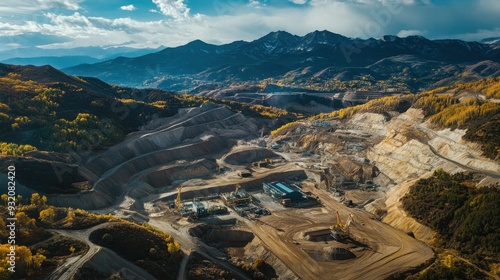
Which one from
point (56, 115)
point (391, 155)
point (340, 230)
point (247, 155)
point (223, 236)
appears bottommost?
point (223, 236)

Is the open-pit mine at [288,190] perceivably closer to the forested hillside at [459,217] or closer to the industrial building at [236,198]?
the industrial building at [236,198]

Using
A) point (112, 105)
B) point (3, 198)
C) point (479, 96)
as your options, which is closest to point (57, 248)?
point (3, 198)

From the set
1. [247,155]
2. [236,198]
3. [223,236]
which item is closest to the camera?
[223,236]

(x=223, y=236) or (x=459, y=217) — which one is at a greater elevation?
(x=459, y=217)

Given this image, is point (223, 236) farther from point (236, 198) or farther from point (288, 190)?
point (288, 190)

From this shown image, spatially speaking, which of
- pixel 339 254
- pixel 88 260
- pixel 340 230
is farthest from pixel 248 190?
pixel 88 260

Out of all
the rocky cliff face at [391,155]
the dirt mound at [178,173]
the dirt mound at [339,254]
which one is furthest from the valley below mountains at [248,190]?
the rocky cliff face at [391,155]
